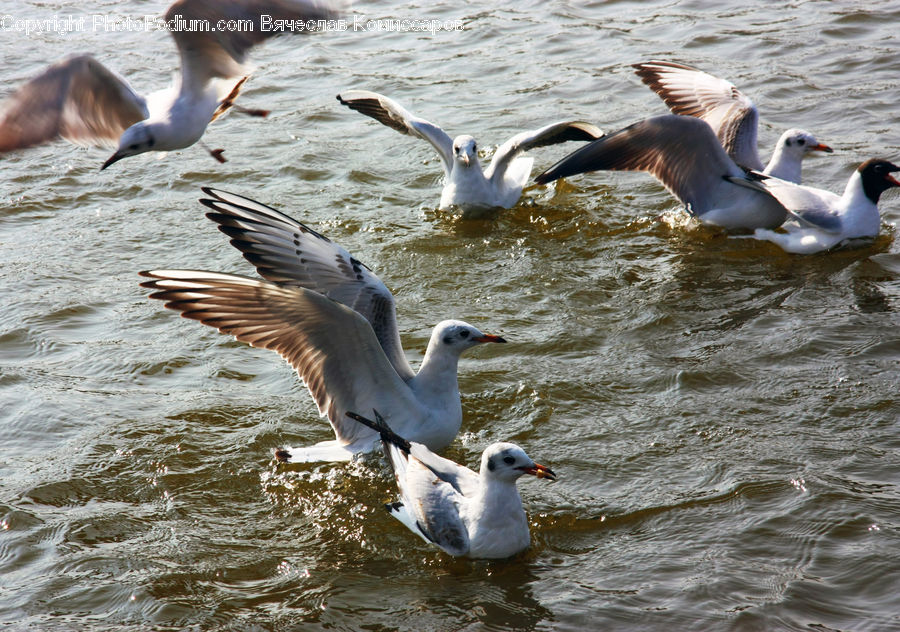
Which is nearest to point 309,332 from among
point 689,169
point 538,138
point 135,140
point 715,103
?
point 135,140

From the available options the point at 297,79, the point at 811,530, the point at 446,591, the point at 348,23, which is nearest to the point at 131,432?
the point at 446,591

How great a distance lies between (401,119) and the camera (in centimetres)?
987

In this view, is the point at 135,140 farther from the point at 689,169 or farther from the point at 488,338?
the point at 689,169

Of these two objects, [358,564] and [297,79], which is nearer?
[358,564]

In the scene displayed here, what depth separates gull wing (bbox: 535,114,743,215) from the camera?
848 centimetres

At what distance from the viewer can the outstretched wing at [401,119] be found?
31.2 feet

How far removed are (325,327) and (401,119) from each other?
4.86m

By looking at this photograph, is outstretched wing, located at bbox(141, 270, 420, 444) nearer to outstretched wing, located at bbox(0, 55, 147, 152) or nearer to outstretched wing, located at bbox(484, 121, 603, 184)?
outstretched wing, located at bbox(0, 55, 147, 152)

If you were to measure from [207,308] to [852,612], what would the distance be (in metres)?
3.65

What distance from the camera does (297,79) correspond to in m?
13.4

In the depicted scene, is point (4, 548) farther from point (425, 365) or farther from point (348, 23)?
point (348, 23)

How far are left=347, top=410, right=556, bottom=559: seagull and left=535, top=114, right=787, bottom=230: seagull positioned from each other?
431cm

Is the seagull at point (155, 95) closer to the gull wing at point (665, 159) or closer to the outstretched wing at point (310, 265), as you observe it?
the outstretched wing at point (310, 265)

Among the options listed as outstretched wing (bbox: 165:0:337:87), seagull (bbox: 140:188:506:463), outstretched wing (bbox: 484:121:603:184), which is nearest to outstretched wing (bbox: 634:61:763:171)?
outstretched wing (bbox: 484:121:603:184)
